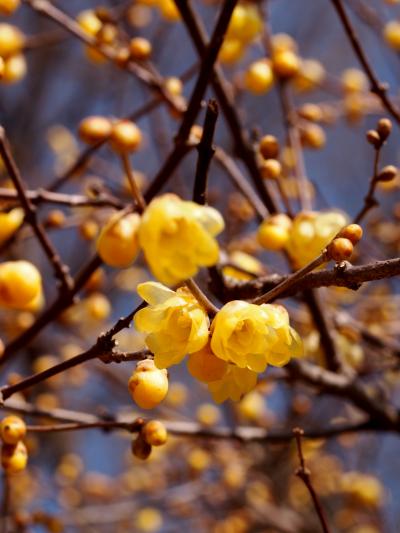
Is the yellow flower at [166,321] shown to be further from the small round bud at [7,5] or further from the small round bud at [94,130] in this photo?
the small round bud at [7,5]

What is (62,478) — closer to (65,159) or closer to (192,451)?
(192,451)

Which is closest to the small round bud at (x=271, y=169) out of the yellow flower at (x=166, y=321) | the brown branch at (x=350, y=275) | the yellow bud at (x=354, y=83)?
the brown branch at (x=350, y=275)

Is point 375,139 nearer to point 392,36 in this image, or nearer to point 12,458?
point 12,458

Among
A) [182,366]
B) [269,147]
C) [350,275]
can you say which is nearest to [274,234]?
[269,147]

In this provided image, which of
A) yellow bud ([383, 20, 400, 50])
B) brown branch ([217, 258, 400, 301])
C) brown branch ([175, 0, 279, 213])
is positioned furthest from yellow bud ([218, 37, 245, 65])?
brown branch ([217, 258, 400, 301])

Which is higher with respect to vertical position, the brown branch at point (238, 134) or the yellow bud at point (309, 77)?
the yellow bud at point (309, 77)

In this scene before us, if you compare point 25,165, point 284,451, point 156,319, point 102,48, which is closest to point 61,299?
point 156,319

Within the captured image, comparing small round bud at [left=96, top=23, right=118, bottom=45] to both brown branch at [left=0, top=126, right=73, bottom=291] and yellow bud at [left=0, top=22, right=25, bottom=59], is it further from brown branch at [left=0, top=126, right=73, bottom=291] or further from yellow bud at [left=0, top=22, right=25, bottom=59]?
brown branch at [left=0, top=126, right=73, bottom=291]
